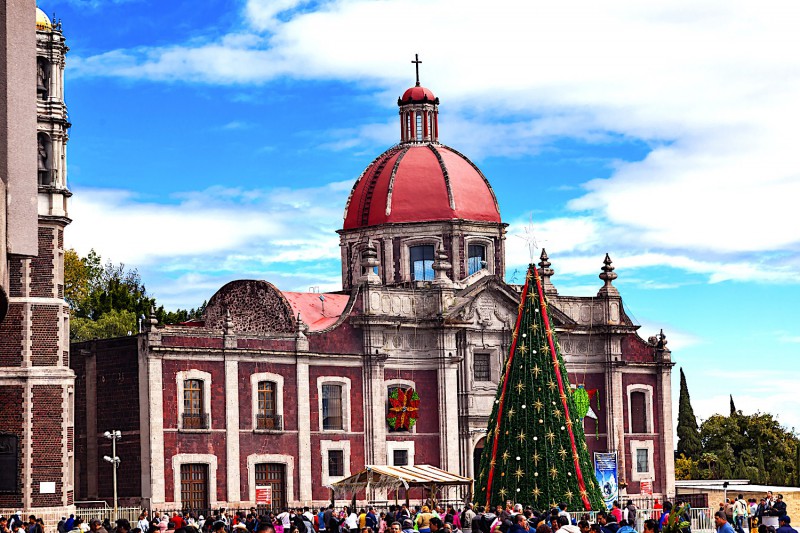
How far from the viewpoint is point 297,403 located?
54625mm

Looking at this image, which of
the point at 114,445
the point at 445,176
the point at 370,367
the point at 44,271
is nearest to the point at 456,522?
the point at 114,445

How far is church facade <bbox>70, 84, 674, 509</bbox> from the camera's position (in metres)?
51.8

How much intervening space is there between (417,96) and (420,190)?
5591 millimetres

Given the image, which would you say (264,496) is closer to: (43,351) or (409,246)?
(43,351)

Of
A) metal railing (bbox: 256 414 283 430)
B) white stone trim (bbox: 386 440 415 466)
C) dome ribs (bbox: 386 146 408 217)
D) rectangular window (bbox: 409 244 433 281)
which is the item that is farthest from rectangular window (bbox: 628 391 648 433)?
metal railing (bbox: 256 414 283 430)

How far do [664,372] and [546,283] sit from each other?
6.65 m

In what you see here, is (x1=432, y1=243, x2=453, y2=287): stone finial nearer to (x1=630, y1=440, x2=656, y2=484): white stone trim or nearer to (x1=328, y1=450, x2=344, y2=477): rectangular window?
(x1=328, y1=450, x2=344, y2=477): rectangular window

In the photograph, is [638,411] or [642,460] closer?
[642,460]

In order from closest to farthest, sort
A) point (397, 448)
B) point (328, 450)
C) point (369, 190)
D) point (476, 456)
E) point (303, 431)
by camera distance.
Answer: point (303, 431), point (328, 450), point (397, 448), point (476, 456), point (369, 190)

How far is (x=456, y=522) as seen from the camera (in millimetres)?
35969

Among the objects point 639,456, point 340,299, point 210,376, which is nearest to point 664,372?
point 639,456

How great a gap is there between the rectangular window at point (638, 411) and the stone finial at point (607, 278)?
182 inches

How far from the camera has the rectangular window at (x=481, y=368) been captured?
5984 centimetres

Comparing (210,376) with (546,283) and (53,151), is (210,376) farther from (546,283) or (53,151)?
(546,283)
